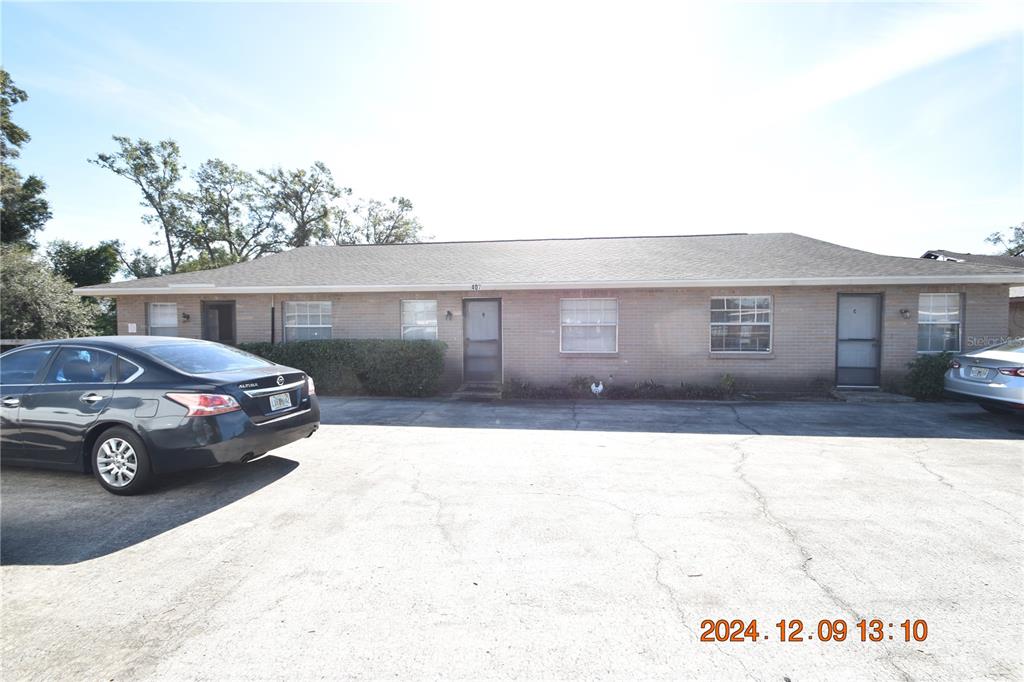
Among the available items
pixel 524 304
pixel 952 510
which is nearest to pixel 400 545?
pixel 952 510

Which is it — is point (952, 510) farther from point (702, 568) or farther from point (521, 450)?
point (521, 450)

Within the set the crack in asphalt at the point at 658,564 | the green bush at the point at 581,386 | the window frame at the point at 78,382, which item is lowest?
the crack in asphalt at the point at 658,564

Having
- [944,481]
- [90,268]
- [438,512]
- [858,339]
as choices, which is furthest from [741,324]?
[90,268]

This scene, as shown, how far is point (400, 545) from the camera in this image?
11.5 ft

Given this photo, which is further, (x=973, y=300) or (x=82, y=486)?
(x=973, y=300)

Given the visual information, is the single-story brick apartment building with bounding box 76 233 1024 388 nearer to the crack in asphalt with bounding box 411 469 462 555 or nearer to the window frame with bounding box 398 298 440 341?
the window frame with bounding box 398 298 440 341

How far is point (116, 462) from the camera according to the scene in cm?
443

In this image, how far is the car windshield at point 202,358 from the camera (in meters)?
4.73

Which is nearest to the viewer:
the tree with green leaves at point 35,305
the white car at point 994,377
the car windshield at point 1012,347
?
the white car at point 994,377

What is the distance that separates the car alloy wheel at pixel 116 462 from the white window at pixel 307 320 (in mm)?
8179

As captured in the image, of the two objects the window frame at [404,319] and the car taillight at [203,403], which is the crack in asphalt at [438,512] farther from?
the window frame at [404,319]

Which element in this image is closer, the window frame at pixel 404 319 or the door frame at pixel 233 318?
the window frame at pixel 404 319

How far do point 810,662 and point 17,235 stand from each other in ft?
132

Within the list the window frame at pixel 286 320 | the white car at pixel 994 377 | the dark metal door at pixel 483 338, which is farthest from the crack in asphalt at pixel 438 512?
the white car at pixel 994 377
